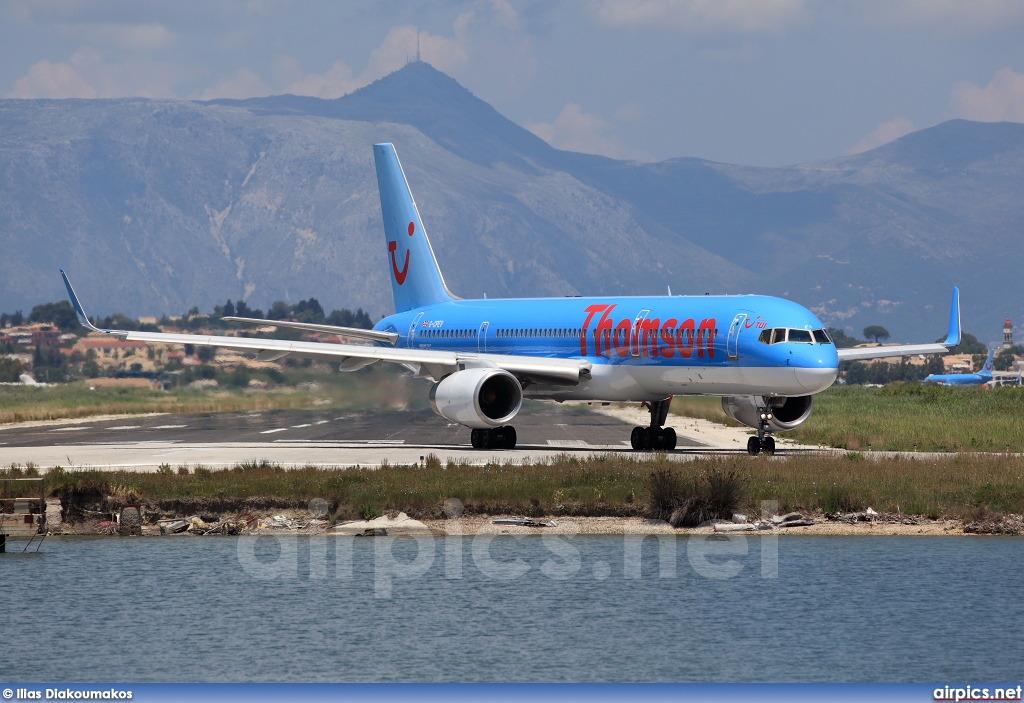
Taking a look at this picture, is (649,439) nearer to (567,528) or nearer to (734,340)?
(734,340)

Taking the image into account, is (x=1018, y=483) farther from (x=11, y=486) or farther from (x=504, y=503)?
(x=11, y=486)

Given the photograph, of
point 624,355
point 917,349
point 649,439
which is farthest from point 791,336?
point 917,349

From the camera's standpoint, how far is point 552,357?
4384 centimetres

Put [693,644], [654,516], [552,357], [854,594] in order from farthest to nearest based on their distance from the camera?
[552,357]
[654,516]
[854,594]
[693,644]

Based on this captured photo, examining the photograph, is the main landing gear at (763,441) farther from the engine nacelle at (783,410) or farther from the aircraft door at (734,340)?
the aircraft door at (734,340)

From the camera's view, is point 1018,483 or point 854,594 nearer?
point 854,594

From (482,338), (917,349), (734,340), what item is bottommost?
(734,340)

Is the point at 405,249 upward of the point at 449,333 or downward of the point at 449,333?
upward

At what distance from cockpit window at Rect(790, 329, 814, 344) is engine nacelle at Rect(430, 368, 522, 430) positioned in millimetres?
7932

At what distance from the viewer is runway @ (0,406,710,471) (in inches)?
1475

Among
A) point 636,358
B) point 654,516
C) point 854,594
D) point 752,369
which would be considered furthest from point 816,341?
point 854,594

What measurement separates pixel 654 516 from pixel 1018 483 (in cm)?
767

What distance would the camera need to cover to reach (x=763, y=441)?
127 feet

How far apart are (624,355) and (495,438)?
454 centimetres
